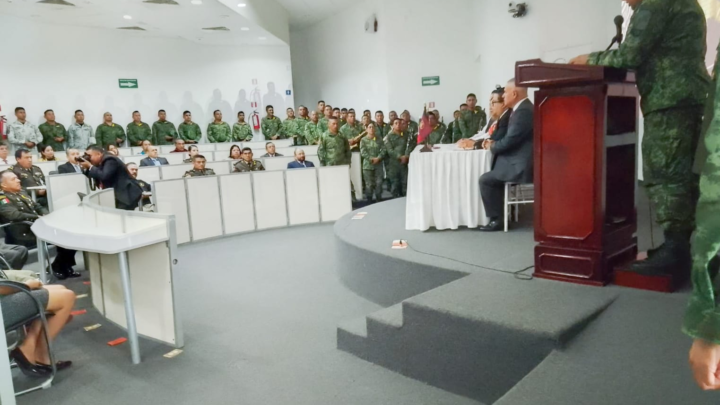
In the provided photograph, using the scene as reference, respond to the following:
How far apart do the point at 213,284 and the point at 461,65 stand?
24.6 feet

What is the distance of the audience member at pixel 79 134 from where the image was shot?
10.0 m

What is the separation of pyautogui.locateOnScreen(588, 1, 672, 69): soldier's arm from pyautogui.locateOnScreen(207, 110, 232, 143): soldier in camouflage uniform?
33.7 ft

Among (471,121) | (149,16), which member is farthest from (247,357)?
(149,16)

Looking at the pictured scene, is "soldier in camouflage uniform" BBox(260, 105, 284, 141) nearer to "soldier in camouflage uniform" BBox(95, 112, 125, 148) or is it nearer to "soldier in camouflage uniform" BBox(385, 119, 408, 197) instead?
"soldier in camouflage uniform" BBox(95, 112, 125, 148)

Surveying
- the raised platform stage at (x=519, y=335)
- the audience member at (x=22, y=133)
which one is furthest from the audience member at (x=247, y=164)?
the audience member at (x=22, y=133)

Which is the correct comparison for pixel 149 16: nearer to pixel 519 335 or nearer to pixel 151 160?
pixel 151 160

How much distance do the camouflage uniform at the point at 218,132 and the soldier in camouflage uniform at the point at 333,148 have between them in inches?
174

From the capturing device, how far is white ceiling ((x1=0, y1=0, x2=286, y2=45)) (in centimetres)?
842

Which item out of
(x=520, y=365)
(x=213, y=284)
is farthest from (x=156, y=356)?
(x=520, y=365)

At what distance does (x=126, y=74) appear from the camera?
37.0 feet

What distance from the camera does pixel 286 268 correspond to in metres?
4.61

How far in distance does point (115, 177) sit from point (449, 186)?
3.35 m

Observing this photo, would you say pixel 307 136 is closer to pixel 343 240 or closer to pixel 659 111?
pixel 343 240

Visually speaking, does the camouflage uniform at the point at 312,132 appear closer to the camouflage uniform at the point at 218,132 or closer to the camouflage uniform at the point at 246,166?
the camouflage uniform at the point at 218,132
